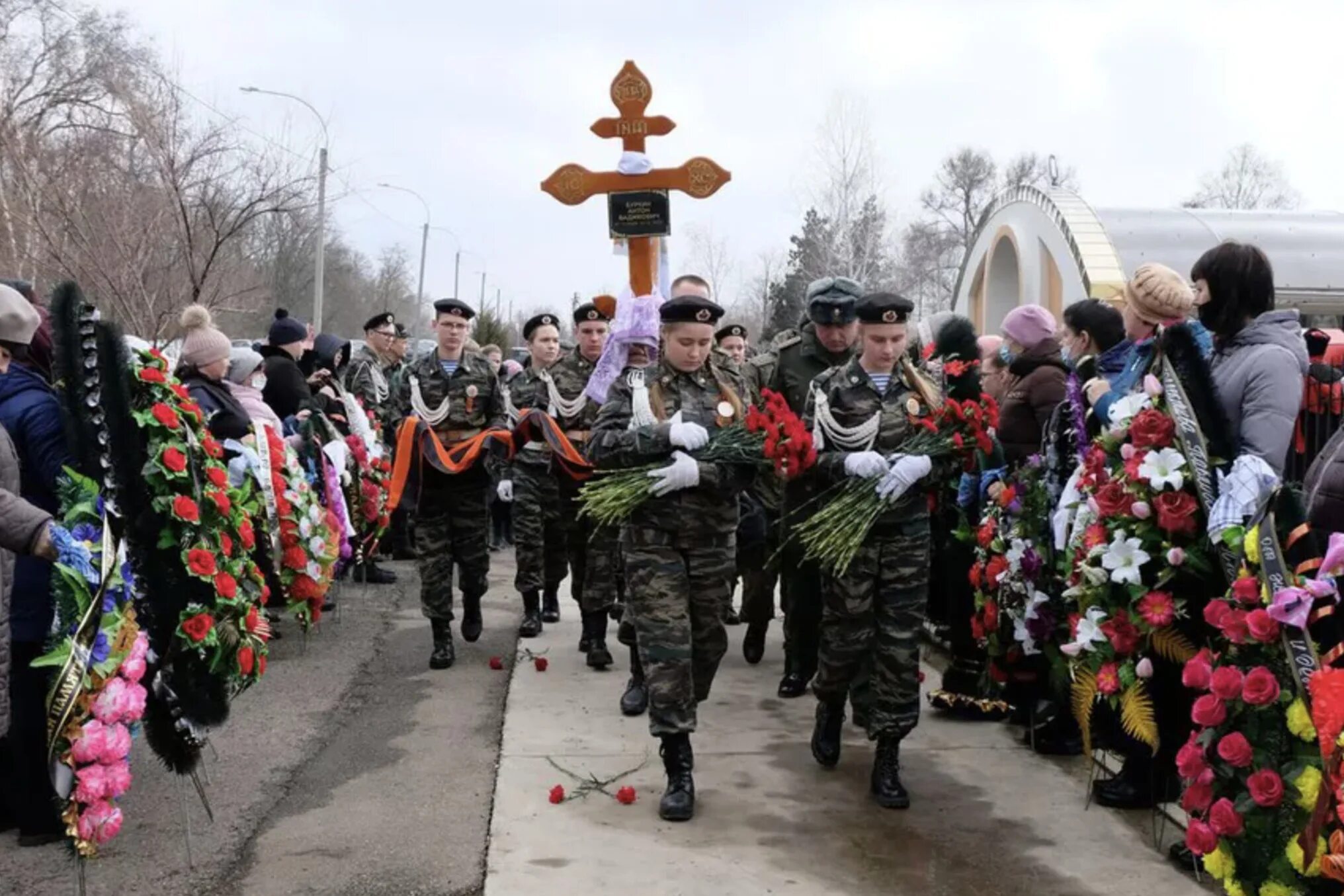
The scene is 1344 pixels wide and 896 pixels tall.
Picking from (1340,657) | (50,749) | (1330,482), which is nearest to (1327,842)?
(1340,657)

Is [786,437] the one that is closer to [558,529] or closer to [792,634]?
[792,634]

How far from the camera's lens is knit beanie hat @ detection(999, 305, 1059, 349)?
5992 millimetres

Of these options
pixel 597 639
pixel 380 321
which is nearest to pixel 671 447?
pixel 597 639

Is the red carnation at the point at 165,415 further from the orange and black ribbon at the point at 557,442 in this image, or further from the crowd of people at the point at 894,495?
the orange and black ribbon at the point at 557,442

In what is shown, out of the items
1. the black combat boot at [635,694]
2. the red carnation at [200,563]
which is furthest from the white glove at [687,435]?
the red carnation at [200,563]

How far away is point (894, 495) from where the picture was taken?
16.1ft

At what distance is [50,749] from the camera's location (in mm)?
3852

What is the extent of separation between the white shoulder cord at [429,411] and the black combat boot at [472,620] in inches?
44.4

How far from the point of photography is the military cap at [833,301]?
663cm

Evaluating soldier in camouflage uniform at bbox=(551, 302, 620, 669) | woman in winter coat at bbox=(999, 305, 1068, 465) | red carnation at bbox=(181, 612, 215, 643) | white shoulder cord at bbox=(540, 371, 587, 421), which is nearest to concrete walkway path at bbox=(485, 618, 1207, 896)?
soldier in camouflage uniform at bbox=(551, 302, 620, 669)

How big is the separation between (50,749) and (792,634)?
3919 mm

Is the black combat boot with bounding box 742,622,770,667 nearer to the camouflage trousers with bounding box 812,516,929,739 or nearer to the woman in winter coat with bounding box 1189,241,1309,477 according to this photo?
the camouflage trousers with bounding box 812,516,929,739

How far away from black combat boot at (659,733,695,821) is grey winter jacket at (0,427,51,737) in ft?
7.77

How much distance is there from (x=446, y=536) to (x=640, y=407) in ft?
8.87
